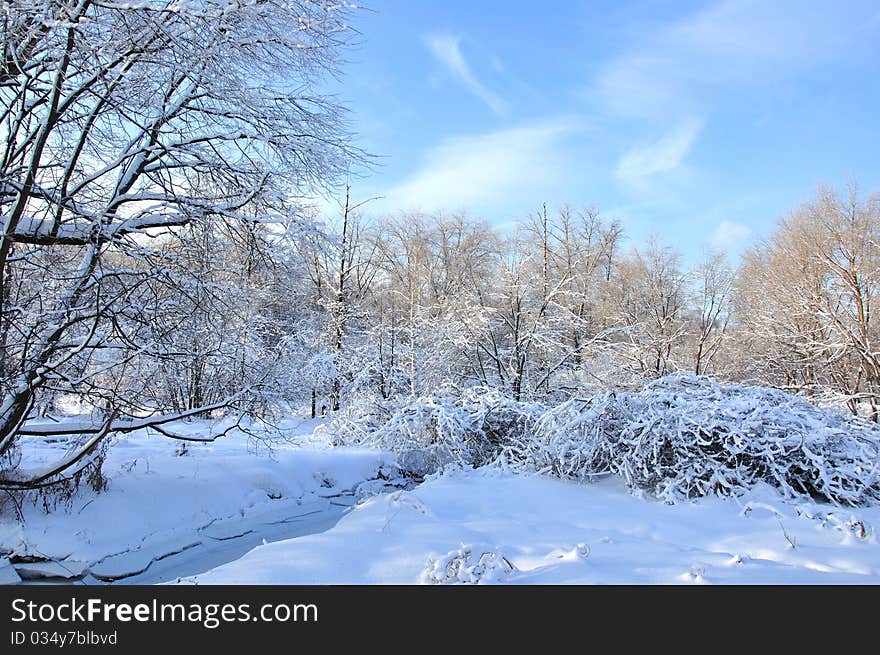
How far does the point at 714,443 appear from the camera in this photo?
636 cm

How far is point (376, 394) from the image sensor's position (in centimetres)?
1464

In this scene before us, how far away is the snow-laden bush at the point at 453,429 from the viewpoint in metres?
9.98

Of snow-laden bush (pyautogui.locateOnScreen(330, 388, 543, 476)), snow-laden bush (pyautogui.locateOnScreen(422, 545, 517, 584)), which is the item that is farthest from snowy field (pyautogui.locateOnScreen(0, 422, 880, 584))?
snow-laden bush (pyautogui.locateOnScreen(330, 388, 543, 476))

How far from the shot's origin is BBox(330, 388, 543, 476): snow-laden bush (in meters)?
9.98

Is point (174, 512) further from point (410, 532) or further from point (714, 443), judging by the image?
point (714, 443)

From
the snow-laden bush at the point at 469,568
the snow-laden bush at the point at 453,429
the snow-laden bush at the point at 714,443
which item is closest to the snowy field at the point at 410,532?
the snow-laden bush at the point at 469,568

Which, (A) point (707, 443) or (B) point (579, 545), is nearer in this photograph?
(B) point (579, 545)

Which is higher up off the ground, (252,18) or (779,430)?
(252,18)

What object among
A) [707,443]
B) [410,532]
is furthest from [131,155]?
[707,443]

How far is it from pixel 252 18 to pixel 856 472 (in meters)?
7.76

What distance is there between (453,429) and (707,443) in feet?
16.0

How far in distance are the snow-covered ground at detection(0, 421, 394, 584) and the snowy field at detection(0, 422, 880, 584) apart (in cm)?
2
